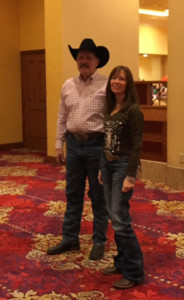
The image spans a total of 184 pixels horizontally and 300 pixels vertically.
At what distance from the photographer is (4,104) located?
1076cm

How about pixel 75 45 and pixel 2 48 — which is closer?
pixel 75 45

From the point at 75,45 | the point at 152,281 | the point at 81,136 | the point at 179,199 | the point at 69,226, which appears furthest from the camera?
the point at 75,45

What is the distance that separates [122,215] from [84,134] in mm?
787

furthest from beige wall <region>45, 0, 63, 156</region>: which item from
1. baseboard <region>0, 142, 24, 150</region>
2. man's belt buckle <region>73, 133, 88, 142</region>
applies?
man's belt buckle <region>73, 133, 88, 142</region>

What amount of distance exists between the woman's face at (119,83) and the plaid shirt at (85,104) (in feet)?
1.43

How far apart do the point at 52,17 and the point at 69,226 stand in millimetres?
5447

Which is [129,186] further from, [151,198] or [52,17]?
[52,17]

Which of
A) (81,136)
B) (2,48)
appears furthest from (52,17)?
(81,136)

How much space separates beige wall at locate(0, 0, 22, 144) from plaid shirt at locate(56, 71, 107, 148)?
7120mm

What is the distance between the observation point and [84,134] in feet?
12.2

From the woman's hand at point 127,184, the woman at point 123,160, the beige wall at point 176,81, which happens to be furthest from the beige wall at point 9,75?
the woman's hand at point 127,184

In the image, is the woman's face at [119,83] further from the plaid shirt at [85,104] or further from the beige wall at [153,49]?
the beige wall at [153,49]

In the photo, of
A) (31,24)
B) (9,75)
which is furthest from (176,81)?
(9,75)

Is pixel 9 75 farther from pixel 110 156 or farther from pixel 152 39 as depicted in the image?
pixel 110 156
